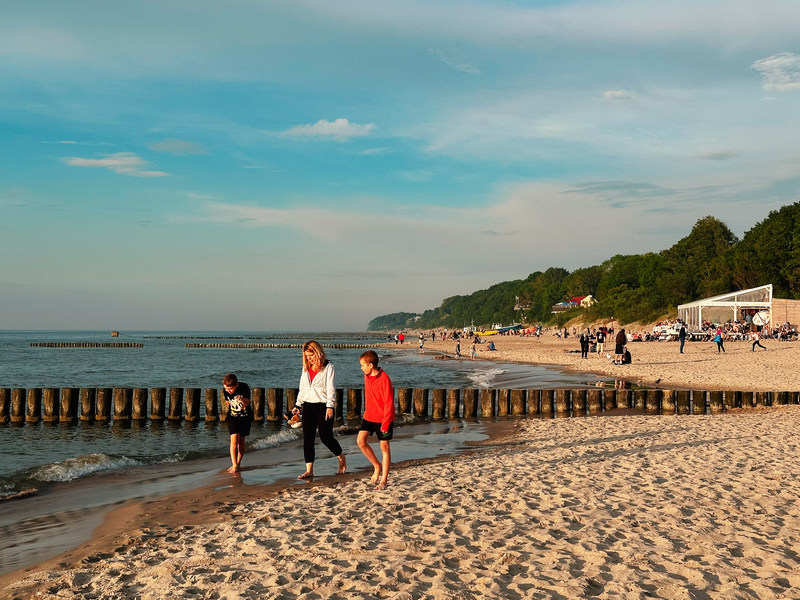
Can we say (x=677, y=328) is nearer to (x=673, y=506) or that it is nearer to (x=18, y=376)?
(x=18, y=376)

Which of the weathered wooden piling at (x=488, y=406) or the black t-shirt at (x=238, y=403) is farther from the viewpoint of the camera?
the weathered wooden piling at (x=488, y=406)

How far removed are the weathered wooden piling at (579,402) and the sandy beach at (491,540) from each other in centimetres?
808

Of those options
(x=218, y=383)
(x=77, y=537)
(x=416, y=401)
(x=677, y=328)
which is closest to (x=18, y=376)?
(x=218, y=383)

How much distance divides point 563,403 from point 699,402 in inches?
147

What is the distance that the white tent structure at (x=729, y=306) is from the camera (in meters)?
57.8

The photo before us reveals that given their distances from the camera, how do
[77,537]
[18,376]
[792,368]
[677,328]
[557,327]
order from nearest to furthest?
[77,537], [792,368], [18,376], [677,328], [557,327]

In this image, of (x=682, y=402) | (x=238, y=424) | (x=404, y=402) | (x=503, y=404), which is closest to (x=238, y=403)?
(x=238, y=424)

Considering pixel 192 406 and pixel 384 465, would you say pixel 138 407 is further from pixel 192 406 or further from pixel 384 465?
pixel 384 465

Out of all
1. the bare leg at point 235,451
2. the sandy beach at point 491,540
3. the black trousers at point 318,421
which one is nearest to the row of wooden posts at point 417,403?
the bare leg at point 235,451

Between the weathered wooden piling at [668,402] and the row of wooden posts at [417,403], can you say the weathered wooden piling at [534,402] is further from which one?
the weathered wooden piling at [668,402]

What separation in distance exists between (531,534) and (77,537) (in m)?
4.99

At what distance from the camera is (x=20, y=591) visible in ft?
18.5

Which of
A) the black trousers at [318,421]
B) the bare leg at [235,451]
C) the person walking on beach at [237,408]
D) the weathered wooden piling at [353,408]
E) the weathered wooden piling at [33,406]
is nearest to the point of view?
the black trousers at [318,421]

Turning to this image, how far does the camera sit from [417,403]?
1834 cm
